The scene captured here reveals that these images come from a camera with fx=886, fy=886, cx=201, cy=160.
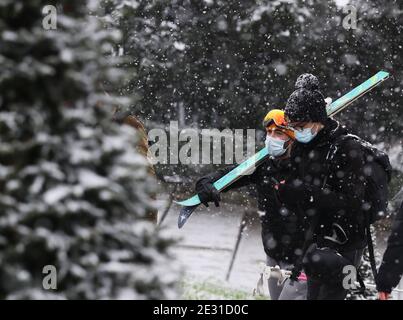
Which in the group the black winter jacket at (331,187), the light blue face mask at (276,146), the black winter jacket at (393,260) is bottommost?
the black winter jacket at (393,260)

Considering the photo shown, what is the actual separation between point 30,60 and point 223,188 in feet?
10.4

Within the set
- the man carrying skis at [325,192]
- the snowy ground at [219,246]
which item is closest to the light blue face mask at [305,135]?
the man carrying skis at [325,192]

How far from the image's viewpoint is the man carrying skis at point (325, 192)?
5.19 meters

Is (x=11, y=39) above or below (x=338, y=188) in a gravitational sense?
above

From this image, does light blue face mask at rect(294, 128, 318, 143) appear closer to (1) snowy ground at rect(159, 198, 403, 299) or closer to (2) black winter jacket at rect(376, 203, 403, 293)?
(2) black winter jacket at rect(376, 203, 403, 293)

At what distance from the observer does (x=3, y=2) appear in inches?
118

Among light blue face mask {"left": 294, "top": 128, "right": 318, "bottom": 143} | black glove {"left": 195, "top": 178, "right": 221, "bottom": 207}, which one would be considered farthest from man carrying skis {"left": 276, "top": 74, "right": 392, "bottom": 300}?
black glove {"left": 195, "top": 178, "right": 221, "bottom": 207}

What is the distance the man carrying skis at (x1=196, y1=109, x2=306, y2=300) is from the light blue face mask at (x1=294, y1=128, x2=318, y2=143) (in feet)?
1.00

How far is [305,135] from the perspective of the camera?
536 centimetres

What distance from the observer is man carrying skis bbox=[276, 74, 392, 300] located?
5188 mm

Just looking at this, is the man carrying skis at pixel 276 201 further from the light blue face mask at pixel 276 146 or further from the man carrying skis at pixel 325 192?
the man carrying skis at pixel 325 192

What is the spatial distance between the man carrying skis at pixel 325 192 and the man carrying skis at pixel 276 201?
0.26 metres
